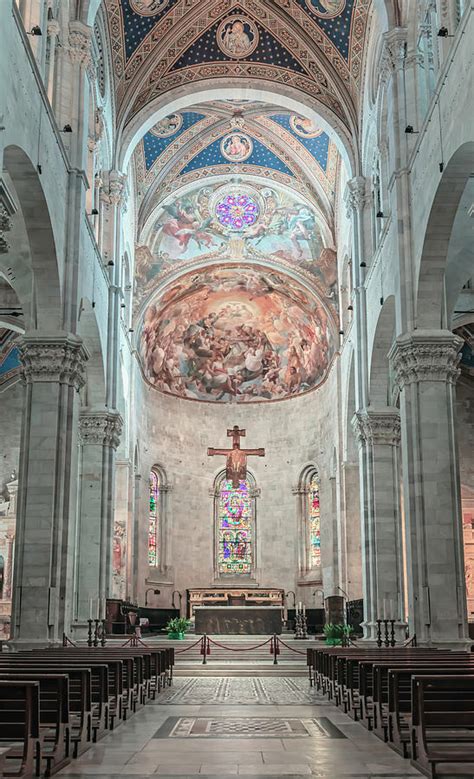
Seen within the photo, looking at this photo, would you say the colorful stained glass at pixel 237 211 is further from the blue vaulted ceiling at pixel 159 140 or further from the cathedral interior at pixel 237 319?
the blue vaulted ceiling at pixel 159 140

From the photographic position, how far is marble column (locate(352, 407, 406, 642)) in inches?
970

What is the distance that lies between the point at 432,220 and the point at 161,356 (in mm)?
23545

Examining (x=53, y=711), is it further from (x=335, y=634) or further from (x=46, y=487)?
(x=335, y=634)

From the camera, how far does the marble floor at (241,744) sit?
7.73 m

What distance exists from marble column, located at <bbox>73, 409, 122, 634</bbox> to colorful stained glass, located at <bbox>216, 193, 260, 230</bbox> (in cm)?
1346

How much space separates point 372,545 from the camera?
25.0 metres

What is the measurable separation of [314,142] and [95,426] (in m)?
13.7

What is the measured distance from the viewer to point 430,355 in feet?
A: 62.1

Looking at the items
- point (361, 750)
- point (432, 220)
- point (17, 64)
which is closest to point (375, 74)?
point (432, 220)

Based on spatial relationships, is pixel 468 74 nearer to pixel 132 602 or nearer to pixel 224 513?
pixel 132 602

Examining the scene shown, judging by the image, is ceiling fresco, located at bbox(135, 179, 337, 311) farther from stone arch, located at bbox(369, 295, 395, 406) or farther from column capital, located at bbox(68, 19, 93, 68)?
column capital, located at bbox(68, 19, 93, 68)

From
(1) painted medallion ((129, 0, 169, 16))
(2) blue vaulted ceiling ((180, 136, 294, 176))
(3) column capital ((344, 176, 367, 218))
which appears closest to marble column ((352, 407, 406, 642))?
(3) column capital ((344, 176, 367, 218))

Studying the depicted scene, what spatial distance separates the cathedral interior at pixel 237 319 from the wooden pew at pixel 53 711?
297 millimetres

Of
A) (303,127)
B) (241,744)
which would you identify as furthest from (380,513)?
(241,744)
